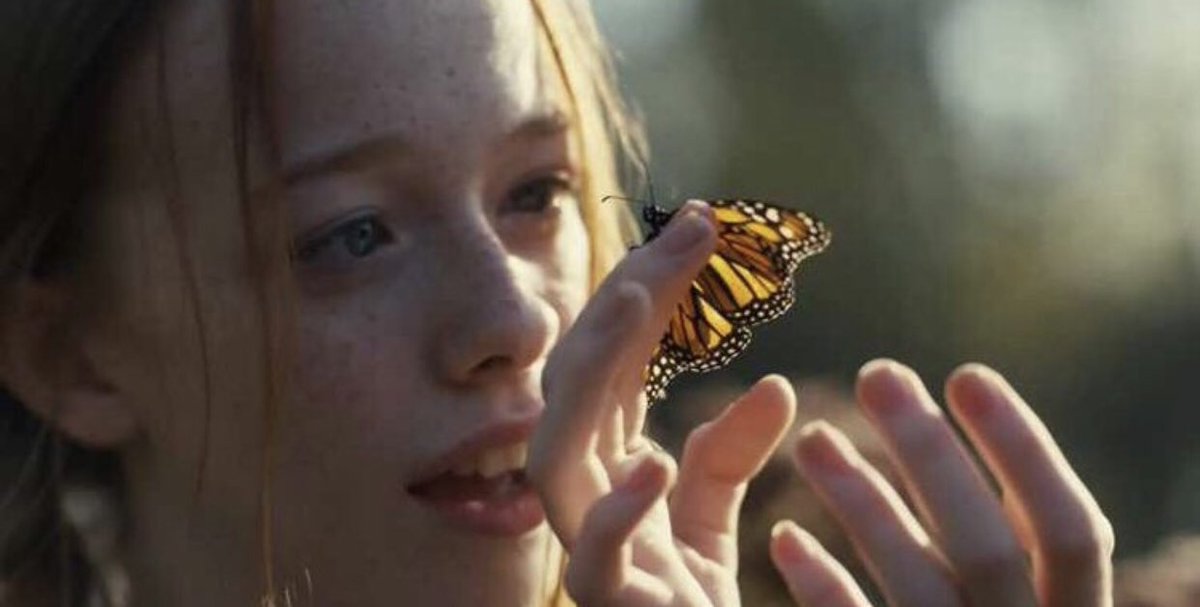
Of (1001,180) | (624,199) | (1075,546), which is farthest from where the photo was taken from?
(1001,180)

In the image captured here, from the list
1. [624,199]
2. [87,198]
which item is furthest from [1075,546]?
[87,198]

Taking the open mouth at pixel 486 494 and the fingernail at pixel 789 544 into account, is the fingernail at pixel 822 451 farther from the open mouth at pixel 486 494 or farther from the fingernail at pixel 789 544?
the open mouth at pixel 486 494

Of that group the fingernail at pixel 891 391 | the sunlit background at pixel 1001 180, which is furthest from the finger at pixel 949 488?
the sunlit background at pixel 1001 180

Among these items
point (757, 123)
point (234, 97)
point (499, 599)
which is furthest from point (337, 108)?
point (757, 123)

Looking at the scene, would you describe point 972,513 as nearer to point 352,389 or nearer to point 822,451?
point 822,451

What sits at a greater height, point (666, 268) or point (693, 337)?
point (666, 268)

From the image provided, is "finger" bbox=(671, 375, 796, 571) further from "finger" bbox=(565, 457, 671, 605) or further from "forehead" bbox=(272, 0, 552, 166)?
"forehead" bbox=(272, 0, 552, 166)

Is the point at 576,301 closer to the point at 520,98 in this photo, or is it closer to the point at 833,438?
the point at 520,98

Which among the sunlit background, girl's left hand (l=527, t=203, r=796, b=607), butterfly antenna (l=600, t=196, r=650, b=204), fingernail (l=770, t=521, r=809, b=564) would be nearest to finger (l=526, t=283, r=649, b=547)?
girl's left hand (l=527, t=203, r=796, b=607)
